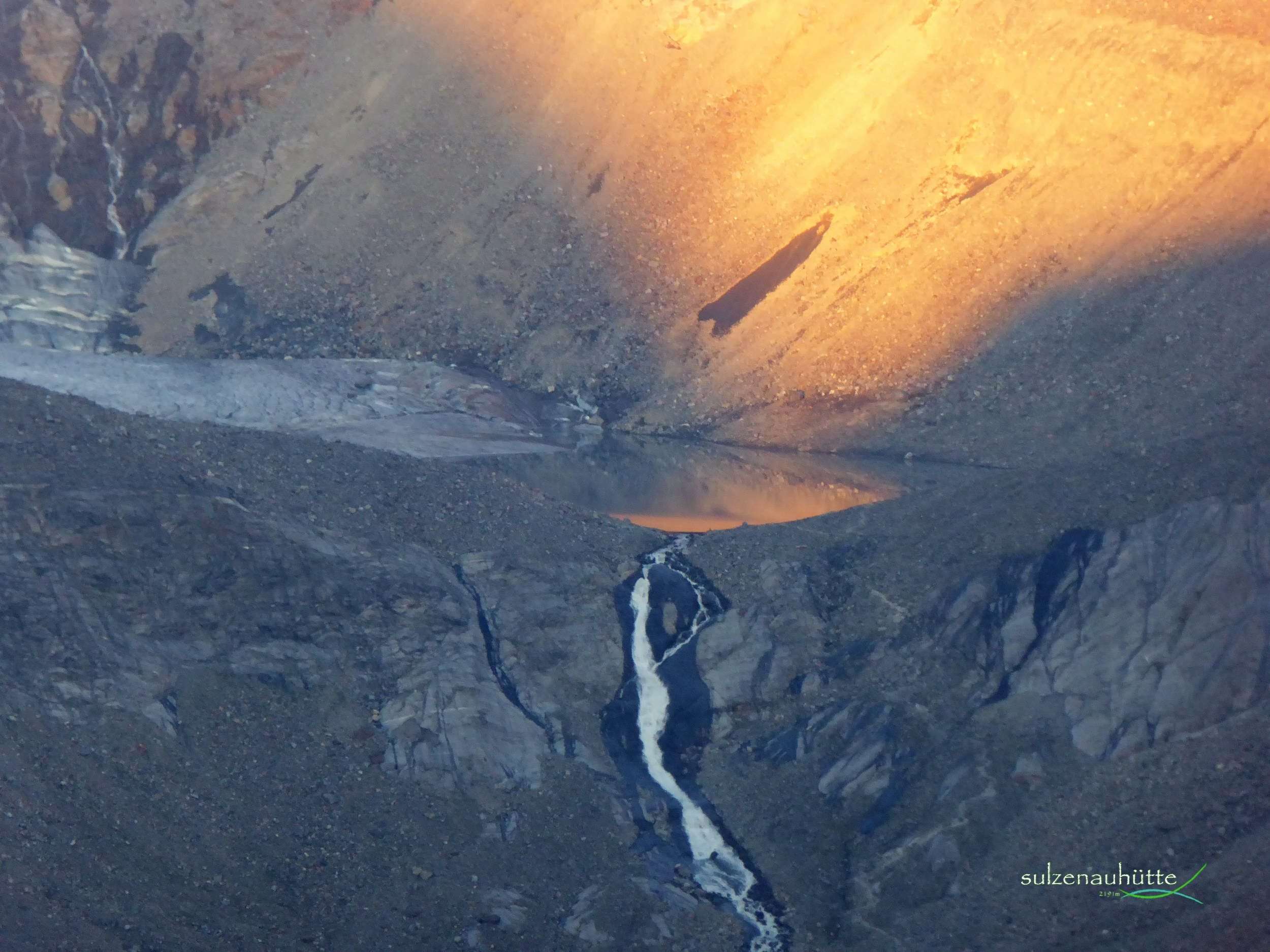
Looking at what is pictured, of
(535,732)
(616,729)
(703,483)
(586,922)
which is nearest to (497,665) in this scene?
(535,732)

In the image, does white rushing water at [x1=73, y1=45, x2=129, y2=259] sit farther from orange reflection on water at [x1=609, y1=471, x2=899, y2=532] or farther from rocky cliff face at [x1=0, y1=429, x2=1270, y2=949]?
rocky cliff face at [x1=0, y1=429, x2=1270, y2=949]

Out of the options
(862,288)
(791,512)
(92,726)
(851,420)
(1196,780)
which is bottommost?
(92,726)

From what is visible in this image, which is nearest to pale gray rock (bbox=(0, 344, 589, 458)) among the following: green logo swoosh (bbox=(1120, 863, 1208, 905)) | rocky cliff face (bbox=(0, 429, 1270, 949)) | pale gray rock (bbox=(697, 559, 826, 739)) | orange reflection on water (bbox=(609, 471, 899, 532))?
orange reflection on water (bbox=(609, 471, 899, 532))

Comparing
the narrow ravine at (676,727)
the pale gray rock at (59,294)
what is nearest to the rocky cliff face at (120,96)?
the pale gray rock at (59,294)

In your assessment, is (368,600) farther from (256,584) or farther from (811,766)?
(811,766)

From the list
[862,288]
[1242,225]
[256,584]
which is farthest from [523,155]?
[256,584]
